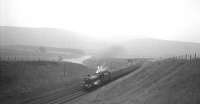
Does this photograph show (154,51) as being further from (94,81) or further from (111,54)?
(94,81)

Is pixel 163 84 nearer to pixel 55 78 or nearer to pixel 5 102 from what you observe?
pixel 5 102

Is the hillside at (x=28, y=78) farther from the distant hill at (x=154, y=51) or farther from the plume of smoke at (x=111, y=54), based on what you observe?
the distant hill at (x=154, y=51)

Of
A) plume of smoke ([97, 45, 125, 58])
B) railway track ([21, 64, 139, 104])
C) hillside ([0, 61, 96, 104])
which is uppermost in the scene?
plume of smoke ([97, 45, 125, 58])

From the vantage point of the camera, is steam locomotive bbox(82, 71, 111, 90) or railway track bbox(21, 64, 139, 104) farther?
steam locomotive bbox(82, 71, 111, 90)

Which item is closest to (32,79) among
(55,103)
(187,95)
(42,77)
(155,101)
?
(42,77)

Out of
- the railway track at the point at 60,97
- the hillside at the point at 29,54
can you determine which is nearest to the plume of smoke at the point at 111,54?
the hillside at the point at 29,54

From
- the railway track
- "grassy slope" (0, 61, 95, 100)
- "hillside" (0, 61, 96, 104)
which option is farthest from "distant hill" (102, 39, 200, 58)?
the railway track

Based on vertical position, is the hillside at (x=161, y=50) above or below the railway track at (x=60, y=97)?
above

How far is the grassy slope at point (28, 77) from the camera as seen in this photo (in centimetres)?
2741

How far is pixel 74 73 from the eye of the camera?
4450cm

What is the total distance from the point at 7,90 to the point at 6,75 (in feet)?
17.8

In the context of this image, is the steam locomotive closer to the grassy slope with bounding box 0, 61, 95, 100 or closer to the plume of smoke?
the grassy slope with bounding box 0, 61, 95, 100

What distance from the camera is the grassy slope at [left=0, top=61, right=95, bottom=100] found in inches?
1079

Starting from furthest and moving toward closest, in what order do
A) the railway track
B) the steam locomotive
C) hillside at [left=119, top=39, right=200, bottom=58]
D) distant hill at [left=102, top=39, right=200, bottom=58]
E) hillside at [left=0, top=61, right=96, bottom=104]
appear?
hillside at [left=119, top=39, right=200, bottom=58] → distant hill at [left=102, top=39, right=200, bottom=58] → the steam locomotive → hillside at [left=0, top=61, right=96, bottom=104] → the railway track
